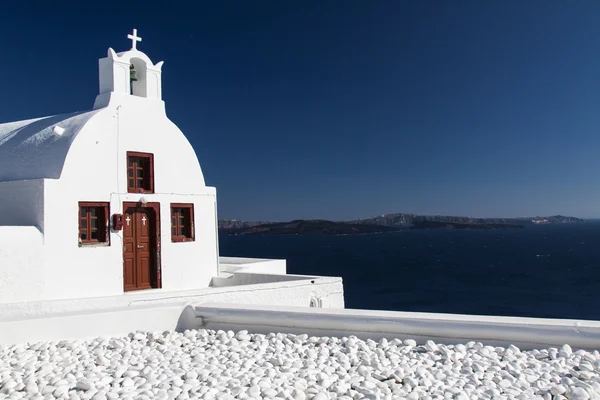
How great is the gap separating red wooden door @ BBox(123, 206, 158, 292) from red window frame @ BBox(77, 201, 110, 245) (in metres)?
0.50

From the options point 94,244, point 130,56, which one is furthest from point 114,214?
point 130,56

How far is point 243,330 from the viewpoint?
274 inches

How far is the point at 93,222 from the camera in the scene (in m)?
10.9

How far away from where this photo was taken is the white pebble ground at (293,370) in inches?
186

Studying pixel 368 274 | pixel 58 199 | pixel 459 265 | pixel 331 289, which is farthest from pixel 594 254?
pixel 58 199

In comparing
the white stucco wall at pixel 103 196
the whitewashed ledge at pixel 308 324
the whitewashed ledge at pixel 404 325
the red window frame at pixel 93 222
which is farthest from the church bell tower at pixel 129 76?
the whitewashed ledge at pixel 404 325

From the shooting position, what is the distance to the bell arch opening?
1255 cm

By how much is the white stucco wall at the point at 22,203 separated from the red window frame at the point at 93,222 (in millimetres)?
781

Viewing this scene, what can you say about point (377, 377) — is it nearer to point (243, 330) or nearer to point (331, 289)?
point (243, 330)

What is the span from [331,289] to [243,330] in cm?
605

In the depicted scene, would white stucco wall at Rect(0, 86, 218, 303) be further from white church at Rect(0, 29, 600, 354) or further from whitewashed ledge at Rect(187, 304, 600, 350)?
whitewashed ledge at Rect(187, 304, 600, 350)

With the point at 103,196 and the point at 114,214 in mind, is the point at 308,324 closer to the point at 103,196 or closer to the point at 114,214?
the point at 114,214

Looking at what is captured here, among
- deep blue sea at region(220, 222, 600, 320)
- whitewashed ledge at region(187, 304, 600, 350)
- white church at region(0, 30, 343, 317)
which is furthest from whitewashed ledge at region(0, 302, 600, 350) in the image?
deep blue sea at region(220, 222, 600, 320)

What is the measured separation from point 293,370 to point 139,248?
7.23 meters
